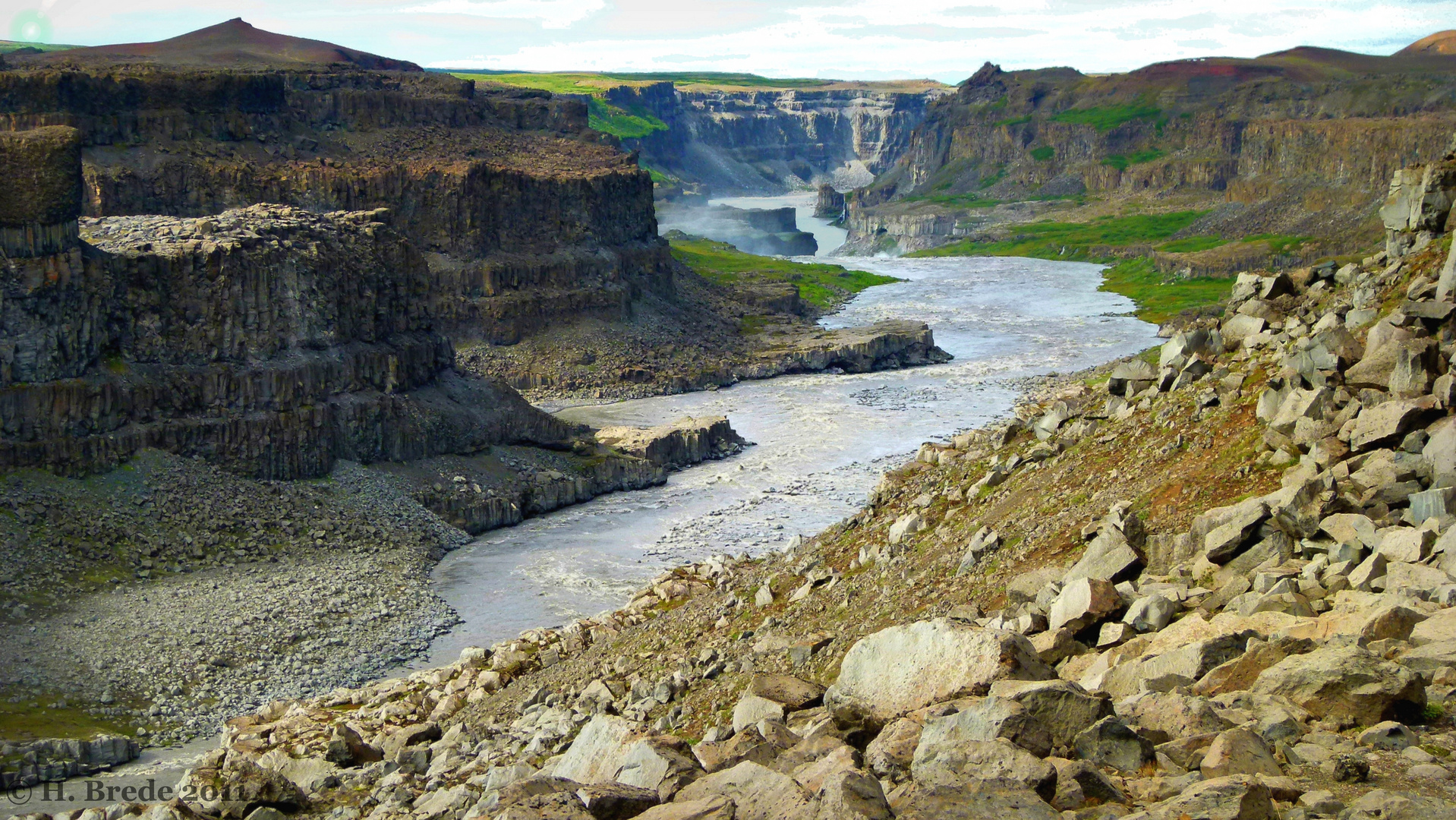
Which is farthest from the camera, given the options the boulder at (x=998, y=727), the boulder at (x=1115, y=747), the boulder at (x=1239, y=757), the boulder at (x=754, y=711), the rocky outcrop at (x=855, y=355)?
the rocky outcrop at (x=855, y=355)

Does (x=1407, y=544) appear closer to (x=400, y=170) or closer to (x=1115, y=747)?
(x=1115, y=747)

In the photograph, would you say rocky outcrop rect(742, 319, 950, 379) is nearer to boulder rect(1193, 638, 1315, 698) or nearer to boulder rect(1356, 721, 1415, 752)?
boulder rect(1193, 638, 1315, 698)

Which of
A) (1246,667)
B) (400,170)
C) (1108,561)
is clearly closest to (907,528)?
(1108,561)

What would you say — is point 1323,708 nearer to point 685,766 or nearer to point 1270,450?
point 685,766

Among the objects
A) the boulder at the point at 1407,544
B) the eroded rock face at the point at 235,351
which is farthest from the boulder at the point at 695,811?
the eroded rock face at the point at 235,351

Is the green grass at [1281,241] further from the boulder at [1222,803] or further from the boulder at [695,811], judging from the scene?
the boulder at [695,811]

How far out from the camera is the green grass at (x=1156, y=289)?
474 ft

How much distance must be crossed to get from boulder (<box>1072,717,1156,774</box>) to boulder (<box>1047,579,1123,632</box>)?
5.40 metres

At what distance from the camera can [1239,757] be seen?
15555 mm

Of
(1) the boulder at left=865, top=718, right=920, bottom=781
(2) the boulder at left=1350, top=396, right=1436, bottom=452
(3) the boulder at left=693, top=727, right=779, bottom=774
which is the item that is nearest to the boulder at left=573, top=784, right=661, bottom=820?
(3) the boulder at left=693, top=727, right=779, bottom=774

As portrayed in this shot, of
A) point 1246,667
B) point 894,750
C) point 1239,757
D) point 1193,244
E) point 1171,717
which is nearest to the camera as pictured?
point 1239,757

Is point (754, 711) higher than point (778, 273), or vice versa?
point (754, 711)

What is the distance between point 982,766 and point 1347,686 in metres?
4.37

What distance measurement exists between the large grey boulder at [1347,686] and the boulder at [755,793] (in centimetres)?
586
